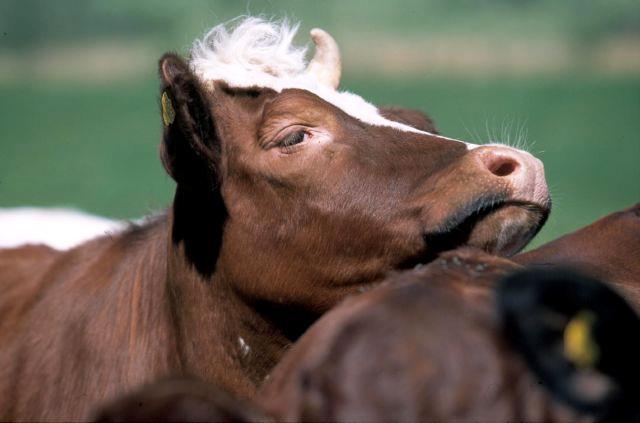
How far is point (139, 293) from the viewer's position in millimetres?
4039

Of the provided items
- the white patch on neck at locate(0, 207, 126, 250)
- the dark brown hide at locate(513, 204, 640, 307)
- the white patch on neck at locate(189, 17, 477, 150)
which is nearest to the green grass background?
the white patch on neck at locate(0, 207, 126, 250)

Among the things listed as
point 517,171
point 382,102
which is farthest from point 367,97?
point 517,171

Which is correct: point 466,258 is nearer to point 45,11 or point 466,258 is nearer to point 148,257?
point 148,257

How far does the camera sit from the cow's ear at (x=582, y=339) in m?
1.83

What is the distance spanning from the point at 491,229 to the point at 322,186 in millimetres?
619

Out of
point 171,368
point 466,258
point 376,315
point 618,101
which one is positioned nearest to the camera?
point 376,315

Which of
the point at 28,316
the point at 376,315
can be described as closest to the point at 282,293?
the point at 28,316

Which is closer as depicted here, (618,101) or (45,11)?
(618,101)

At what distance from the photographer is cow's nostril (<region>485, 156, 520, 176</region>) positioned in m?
3.51

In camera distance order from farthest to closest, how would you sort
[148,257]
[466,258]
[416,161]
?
[148,257] < [416,161] < [466,258]

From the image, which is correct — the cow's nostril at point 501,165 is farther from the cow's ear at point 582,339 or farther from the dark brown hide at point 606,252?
the cow's ear at point 582,339

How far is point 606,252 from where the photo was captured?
4.16m

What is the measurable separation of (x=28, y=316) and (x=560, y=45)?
13.6 meters

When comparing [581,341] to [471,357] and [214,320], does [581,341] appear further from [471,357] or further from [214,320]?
[214,320]
